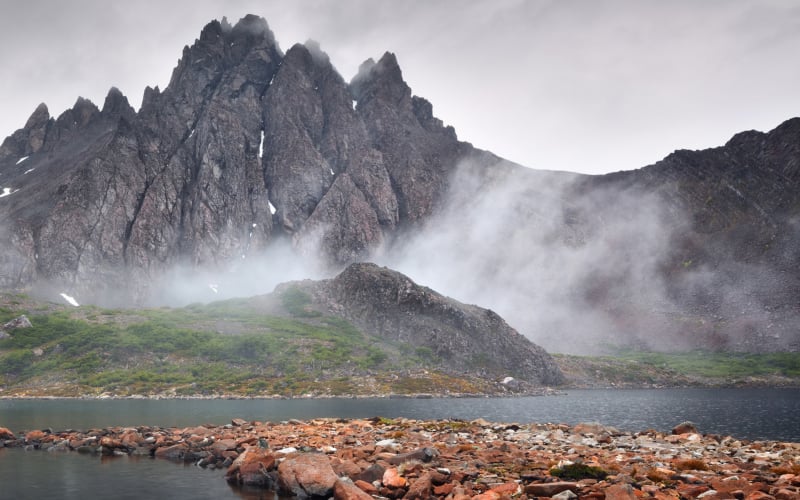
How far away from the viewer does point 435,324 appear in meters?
159

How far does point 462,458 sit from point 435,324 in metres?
134

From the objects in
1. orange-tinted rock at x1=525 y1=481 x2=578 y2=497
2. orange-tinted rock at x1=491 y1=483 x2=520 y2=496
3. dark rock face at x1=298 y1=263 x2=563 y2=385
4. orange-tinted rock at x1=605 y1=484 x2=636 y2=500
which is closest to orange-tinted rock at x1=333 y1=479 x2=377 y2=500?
orange-tinted rock at x1=491 y1=483 x2=520 y2=496

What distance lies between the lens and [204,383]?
113m

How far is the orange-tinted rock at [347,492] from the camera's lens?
1927cm

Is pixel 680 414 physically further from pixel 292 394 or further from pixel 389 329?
pixel 389 329

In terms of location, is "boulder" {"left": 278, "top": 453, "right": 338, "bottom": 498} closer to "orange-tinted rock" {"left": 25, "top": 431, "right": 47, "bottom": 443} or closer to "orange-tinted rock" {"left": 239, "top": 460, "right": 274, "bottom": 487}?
"orange-tinted rock" {"left": 239, "top": 460, "right": 274, "bottom": 487}

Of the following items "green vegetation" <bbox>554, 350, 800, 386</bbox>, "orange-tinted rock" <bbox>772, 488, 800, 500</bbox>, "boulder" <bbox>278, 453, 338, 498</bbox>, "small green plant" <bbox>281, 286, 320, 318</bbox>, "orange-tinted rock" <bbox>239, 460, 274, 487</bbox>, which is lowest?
"green vegetation" <bbox>554, 350, 800, 386</bbox>

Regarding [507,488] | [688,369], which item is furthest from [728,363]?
[507,488]

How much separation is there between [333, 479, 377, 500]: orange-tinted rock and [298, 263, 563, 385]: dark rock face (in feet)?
415

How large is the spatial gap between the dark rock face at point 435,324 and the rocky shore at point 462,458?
11072 cm

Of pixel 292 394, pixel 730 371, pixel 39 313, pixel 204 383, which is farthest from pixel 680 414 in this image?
pixel 39 313

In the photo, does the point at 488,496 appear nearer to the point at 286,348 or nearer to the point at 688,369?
the point at 286,348

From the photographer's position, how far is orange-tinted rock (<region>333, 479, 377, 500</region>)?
19266mm

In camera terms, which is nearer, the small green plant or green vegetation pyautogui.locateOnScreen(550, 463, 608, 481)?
green vegetation pyautogui.locateOnScreen(550, 463, 608, 481)
